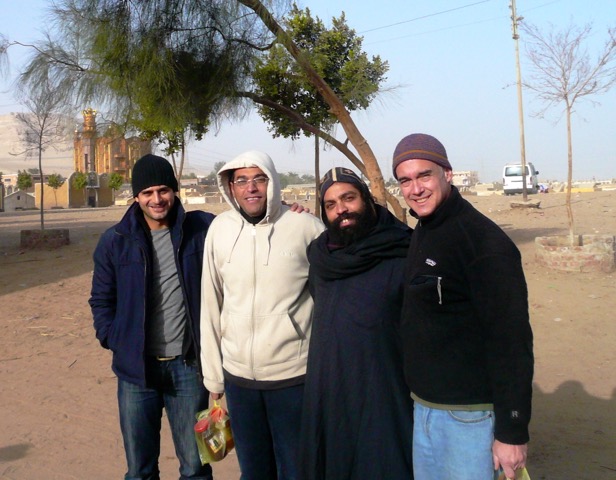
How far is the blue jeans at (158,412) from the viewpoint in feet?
9.98

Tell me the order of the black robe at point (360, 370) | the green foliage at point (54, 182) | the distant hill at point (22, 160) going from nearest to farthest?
1. the black robe at point (360, 370)
2. the green foliage at point (54, 182)
3. the distant hill at point (22, 160)

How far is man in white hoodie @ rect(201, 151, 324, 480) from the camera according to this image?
2748 millimetres

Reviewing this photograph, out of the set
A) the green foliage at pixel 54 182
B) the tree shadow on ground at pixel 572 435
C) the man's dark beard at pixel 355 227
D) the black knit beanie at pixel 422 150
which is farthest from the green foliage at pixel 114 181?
the black knit beanie at pixel 422 150

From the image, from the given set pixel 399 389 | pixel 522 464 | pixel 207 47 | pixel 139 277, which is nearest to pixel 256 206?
pixel 139 277

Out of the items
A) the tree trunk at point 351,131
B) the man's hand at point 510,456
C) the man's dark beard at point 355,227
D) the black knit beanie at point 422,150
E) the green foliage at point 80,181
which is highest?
the green foliage at point 80,181

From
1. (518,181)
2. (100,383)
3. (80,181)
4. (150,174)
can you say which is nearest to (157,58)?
(100,383)

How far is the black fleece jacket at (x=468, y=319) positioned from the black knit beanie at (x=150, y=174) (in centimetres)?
130

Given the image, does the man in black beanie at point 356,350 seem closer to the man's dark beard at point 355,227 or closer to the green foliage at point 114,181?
the man's dark beard at point 355,227

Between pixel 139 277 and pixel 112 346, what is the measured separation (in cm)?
36

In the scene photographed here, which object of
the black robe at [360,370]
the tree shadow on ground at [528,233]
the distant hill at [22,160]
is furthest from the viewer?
the distant hill at [22,160]

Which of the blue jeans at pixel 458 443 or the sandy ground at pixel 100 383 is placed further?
the sandy ground at pixel 100 383

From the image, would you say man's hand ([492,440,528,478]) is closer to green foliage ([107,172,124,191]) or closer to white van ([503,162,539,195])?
white van ([503,162,539,195])

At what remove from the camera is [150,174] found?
300 cm

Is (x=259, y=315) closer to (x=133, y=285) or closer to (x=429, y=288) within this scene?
(x=133, y=285)
